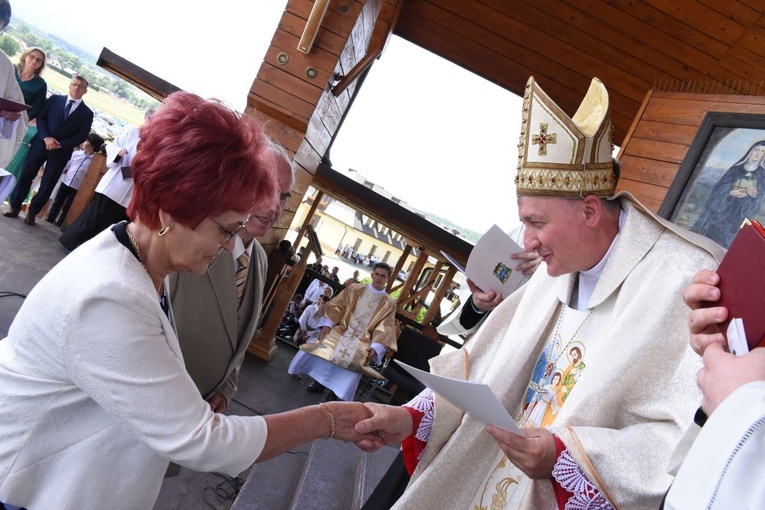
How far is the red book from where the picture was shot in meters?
1.04

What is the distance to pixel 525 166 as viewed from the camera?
84.0 inches

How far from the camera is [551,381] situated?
1.95 metres

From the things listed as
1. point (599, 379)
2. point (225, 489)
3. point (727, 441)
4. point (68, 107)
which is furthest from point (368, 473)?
point (68, 107)

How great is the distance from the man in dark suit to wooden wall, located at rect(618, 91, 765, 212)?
5.96 meters

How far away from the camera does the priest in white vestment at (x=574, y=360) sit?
152cm

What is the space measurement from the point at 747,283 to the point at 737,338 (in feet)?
0.33

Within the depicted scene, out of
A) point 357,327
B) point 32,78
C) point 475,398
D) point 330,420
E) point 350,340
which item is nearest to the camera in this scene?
point 475,398

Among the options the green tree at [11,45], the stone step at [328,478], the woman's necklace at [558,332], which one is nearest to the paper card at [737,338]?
the woman's necklace at [558,332]

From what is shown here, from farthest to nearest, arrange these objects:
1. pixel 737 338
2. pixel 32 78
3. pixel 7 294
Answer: pixel 32 78 → pixel 7 294 → pixel 737 338

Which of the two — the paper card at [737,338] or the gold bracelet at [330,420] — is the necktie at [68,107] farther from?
the paper card at [737,338]

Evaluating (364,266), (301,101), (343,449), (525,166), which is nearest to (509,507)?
(525,166)

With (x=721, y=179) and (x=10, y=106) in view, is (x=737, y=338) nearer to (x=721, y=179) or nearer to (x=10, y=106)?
(x=721, y=179)

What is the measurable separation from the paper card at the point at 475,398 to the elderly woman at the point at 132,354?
1.48ft

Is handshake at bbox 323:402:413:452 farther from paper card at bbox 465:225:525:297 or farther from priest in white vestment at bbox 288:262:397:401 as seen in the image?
priest in white vestment at bbox 288:262:397:401
